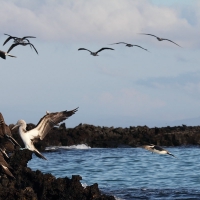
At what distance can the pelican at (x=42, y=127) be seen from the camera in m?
20.0

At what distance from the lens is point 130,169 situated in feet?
127

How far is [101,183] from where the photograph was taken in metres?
31.7

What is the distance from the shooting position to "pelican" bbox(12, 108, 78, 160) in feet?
65.7

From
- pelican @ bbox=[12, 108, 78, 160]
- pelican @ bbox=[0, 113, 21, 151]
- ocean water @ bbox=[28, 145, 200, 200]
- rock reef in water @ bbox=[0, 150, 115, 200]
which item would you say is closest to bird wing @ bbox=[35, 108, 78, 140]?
pelican @ bbox=[12, 108, 78, 160]

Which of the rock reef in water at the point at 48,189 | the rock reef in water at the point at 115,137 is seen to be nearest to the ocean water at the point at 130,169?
the rock reef in water at the point at 115,137

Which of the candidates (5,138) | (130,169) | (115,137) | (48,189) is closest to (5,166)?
(5,138)

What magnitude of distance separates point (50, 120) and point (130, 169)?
759 inches

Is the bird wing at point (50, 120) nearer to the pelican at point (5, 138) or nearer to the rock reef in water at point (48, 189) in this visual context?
the pelican at point (5, 138)

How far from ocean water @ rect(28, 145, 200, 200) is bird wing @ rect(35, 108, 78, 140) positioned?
685 centimetres

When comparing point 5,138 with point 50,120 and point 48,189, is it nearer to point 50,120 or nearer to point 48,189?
point 50,120

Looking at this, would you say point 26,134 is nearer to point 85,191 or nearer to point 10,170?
point 10,170

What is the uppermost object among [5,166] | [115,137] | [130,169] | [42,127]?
[115,137]

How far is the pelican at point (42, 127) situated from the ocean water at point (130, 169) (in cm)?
671

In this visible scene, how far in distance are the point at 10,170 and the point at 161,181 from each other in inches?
539
